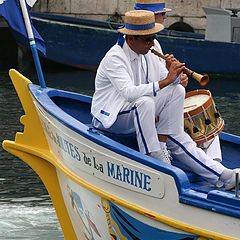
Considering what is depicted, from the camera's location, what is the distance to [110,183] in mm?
7227

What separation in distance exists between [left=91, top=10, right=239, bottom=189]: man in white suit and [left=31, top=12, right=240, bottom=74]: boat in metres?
16.9

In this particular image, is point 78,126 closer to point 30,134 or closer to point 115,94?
point 115,94

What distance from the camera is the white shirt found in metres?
7.30

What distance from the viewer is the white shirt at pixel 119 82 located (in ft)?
23.9

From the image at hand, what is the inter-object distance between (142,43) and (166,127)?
0.65 meters

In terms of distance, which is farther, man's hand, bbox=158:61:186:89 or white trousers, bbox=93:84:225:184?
white trousers, bbox=93:84:225:184

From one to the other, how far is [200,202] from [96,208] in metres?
1.26

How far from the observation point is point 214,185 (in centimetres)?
745

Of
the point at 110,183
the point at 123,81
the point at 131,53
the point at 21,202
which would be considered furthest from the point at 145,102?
the point at 21,202

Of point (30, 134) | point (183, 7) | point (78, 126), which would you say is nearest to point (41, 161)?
point (30, 134)

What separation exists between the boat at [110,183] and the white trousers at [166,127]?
11 cm

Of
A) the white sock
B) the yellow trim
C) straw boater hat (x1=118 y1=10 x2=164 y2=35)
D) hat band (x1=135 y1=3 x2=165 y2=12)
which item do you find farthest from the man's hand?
the yellow trim

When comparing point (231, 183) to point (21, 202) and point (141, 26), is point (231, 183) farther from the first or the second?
point (21, 202)

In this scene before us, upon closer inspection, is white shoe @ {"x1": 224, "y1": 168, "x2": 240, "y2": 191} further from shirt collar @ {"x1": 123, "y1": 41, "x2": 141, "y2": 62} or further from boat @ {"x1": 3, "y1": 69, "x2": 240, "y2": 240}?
shirt collar @ {"x1": 123, "y1": 41, "x2": 141, "y2": 62}
